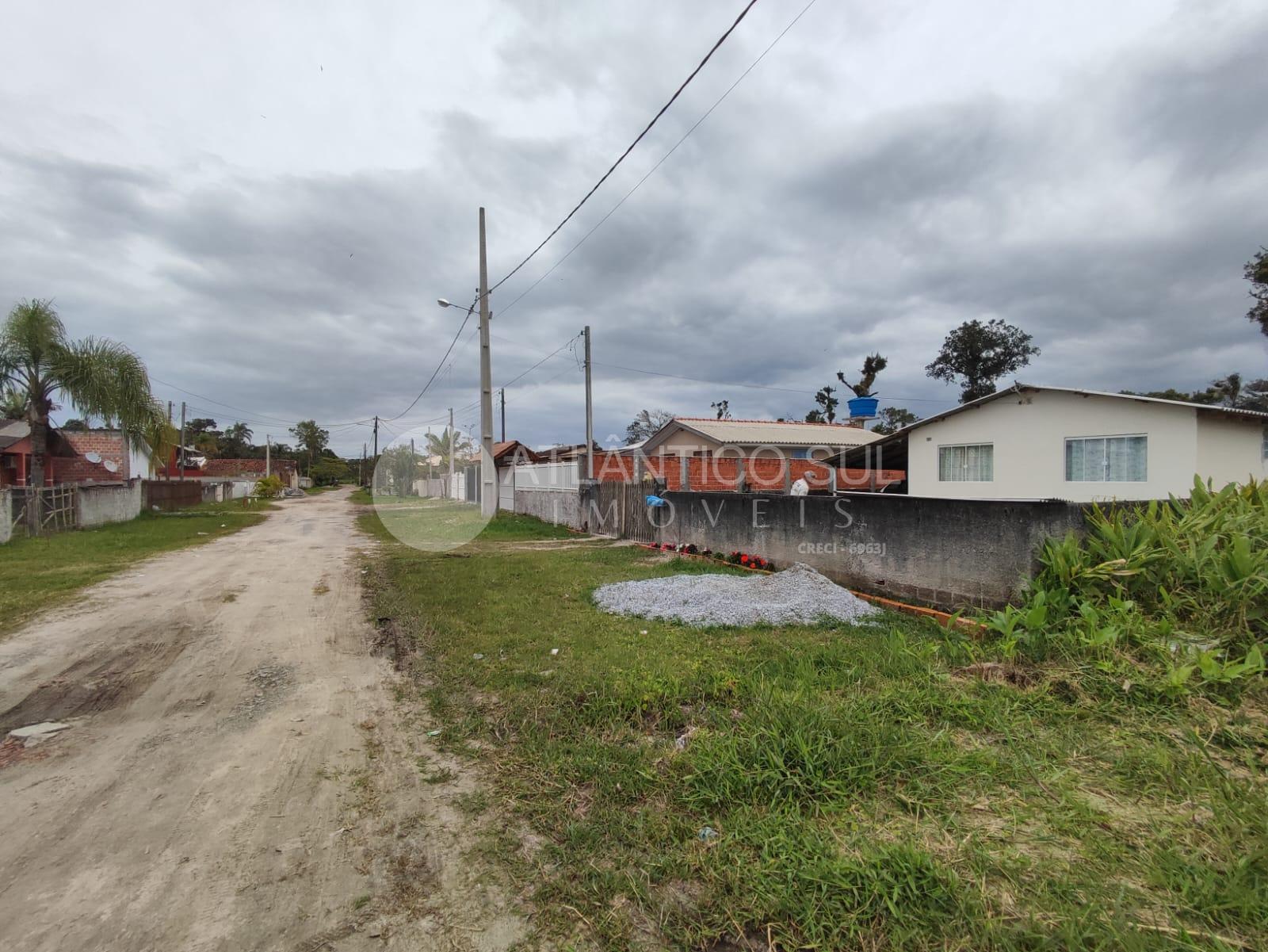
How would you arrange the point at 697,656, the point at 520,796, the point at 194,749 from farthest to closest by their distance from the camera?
1. the point at 697,656
2. the point at 194,749
3. the point at 520,796

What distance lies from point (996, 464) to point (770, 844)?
1335 cm

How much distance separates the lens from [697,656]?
4.53 m

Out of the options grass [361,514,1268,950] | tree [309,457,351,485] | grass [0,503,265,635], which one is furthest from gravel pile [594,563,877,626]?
tree [309,457,351,485]

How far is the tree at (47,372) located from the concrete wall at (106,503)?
1054 mm

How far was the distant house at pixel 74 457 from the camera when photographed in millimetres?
21594

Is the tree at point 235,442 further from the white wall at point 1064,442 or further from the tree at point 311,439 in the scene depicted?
the white wall at point 1064,442

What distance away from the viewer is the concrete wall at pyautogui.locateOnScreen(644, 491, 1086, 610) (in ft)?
17.7

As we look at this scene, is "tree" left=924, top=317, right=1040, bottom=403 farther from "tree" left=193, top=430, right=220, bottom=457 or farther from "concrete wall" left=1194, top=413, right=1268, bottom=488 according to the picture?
"tree" left=193, top=430, right=220, bottom=457

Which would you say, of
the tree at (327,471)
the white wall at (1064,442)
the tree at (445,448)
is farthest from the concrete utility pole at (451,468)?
the tree at (327,471)

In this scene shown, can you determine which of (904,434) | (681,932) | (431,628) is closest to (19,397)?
(431,628)

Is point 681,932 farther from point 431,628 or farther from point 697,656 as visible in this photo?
point 431,628

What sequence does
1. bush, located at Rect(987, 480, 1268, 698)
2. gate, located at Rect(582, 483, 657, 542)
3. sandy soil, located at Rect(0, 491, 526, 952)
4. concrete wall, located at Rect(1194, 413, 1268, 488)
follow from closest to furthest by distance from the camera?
sandy soil, located at Rect(0, 491, 526, 952)
bush, located at Rect(987, 480, 1268, 698)
concrete wall, located at Rect(1194, 413, 1268, 488)
gate, located at Rect(582, 483, 657, 542)

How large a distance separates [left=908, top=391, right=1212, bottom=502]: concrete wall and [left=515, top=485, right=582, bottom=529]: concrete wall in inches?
356

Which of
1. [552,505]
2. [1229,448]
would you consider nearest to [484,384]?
[552,505]
